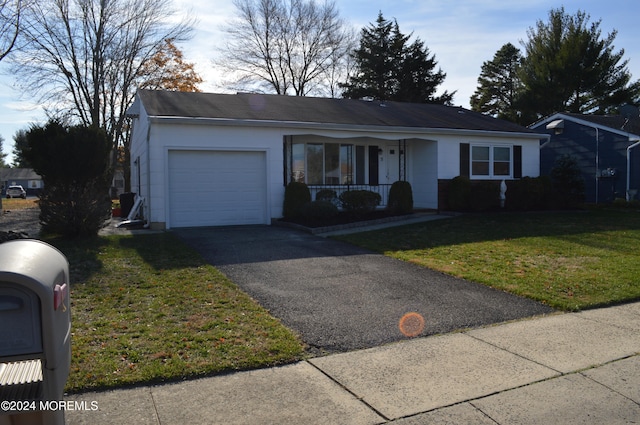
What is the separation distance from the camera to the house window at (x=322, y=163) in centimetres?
1625

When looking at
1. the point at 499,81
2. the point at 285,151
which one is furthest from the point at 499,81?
the point at 285,151

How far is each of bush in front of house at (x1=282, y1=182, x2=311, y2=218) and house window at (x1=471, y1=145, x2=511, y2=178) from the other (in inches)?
272

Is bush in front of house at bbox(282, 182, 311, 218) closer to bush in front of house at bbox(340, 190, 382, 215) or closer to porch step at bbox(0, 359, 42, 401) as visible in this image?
bush in front of house at bbox(340, 190, 382, 215)

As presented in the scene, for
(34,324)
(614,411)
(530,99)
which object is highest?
(530,99)

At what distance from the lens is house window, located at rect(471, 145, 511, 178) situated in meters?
18.2

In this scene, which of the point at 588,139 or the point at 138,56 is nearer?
the point at 588,139

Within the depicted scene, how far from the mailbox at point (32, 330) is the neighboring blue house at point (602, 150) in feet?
68.8

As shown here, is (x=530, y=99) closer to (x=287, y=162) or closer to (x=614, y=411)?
(x=287, y=162)

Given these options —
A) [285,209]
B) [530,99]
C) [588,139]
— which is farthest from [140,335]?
[530,99]

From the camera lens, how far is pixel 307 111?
1733 centimetres

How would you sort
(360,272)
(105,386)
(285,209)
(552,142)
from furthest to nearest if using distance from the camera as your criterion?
1. (552,142)
2. (285,209)
3. (360,272)
4. (105,386)

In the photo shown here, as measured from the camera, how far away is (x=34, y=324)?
236 cm

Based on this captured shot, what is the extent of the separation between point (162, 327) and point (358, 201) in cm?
1020

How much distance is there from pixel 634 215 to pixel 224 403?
16.4m
